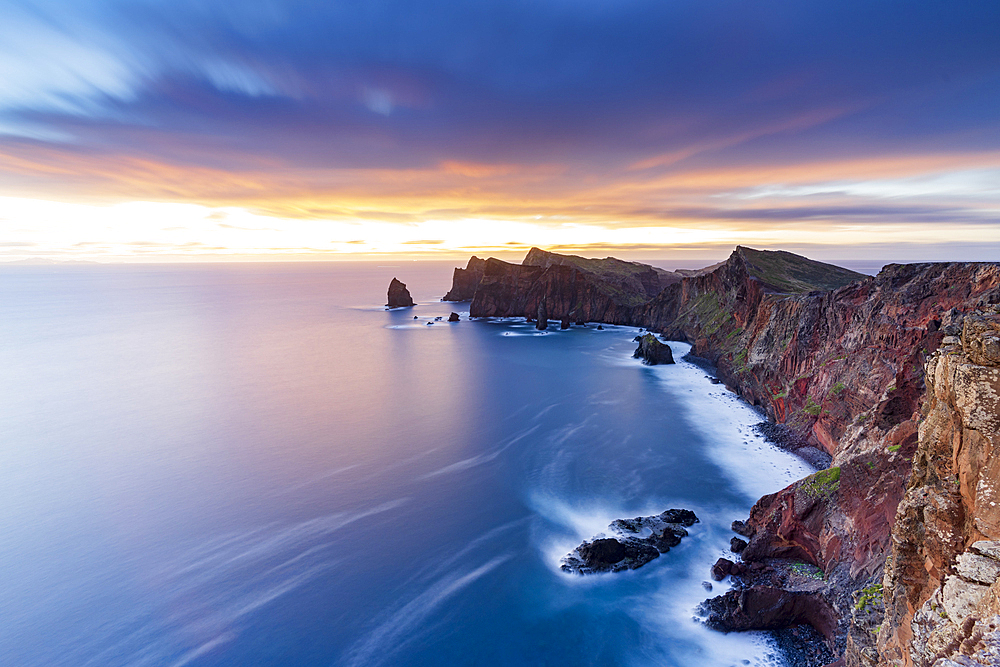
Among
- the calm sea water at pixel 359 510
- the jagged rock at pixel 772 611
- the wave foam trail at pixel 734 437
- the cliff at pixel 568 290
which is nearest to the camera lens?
the jagged rock at pixel 772 611

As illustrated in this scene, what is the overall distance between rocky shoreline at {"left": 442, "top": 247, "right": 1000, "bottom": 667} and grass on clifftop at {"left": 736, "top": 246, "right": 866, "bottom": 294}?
8.27 feet

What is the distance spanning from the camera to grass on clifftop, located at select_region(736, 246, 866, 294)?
6438 centimetres

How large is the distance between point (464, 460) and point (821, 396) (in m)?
33.0

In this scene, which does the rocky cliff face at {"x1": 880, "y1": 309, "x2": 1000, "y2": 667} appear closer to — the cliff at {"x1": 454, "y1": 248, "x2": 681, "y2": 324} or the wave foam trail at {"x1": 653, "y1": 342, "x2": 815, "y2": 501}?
the wave foam trail at {"x1": 653, "y1": 342, "x2": 815, "y2": 501}

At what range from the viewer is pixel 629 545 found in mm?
26844

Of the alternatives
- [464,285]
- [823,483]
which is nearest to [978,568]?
[823,483]

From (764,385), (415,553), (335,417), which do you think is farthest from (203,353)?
(764,385)

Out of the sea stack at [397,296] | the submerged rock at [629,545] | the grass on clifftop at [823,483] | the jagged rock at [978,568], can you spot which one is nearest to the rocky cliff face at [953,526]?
the jagged rock at [978,568]

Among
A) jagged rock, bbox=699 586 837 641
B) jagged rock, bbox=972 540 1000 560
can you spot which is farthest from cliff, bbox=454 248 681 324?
jagged rock, bbox=972 540 1000 560

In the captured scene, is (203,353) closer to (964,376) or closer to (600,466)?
(600,466)

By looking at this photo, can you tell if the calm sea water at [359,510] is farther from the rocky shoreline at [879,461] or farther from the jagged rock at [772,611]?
the rocky shoreline at [879,461]

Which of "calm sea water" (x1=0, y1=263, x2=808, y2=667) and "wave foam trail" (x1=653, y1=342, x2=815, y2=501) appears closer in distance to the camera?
"calm sea water" (x1=0, y1=263, x2=808, y2=667)

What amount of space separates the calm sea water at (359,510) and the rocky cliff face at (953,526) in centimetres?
1292

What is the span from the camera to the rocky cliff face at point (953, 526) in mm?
7156
